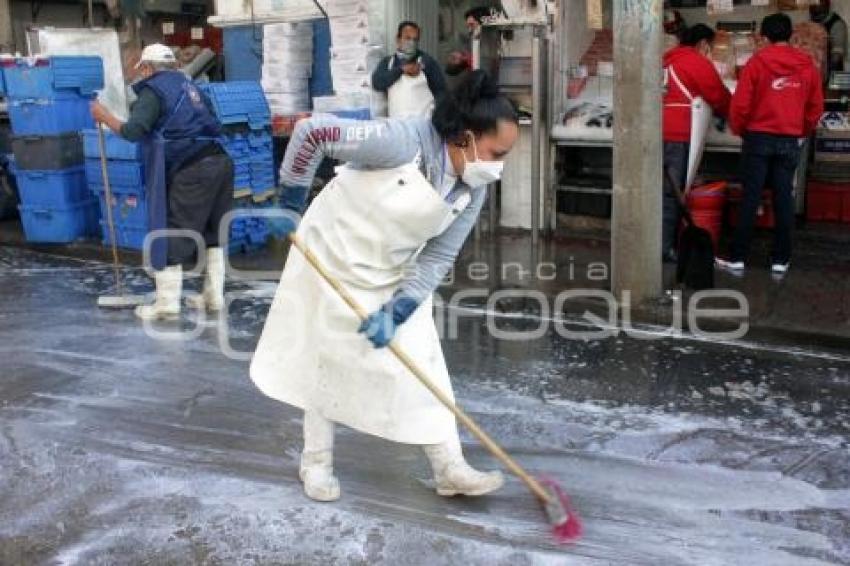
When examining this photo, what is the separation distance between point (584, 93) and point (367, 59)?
2.31 metres

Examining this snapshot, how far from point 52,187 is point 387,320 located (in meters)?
6.68

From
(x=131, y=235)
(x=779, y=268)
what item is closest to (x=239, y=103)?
(x=131, y=235)

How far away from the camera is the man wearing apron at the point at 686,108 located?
801 cm

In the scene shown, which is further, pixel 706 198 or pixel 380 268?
pixel 706 198

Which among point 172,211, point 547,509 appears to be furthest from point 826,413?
point 172,211

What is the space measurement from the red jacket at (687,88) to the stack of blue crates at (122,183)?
4628 millimetres

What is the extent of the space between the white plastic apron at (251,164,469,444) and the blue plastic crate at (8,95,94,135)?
19.5 feet

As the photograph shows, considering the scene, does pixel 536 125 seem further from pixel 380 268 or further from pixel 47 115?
pixel 380 268

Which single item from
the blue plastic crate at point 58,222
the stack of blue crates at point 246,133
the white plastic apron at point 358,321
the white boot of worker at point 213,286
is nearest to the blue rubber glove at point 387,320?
the white plastic apron at point 358,321

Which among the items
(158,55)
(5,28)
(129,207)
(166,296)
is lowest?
(166,296)

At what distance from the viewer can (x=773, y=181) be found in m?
7.77

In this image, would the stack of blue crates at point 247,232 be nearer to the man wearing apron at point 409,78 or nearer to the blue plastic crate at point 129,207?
the blue plastic crate at point 129,207

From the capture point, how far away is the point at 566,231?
9531 millimetres

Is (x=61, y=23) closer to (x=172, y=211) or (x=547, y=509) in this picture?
(x=172, y=211)
